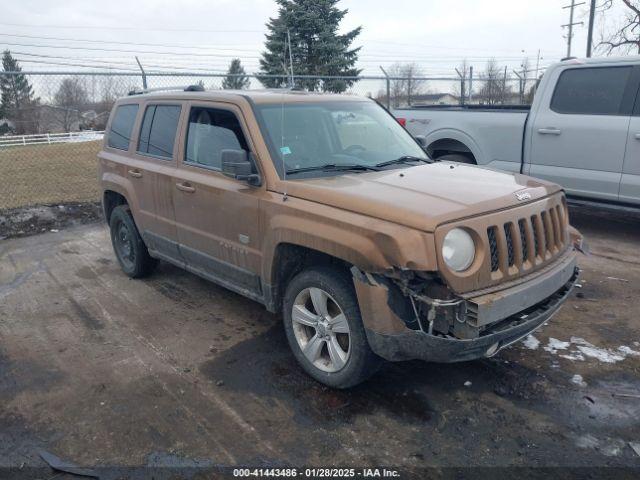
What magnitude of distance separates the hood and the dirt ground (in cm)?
123

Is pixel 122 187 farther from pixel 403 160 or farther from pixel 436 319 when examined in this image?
pixel 436 319

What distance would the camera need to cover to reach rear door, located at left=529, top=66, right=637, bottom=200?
639 centimetres

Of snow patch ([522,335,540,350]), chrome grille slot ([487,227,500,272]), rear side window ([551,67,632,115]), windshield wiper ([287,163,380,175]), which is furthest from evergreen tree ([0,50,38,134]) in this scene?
chrome grille slot ([487,227,500,272])

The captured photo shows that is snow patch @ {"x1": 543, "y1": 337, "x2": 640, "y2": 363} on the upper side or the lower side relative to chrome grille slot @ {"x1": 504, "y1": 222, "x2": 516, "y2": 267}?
lower

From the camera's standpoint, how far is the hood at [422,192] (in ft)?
10.3

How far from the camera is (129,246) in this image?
6031 mm

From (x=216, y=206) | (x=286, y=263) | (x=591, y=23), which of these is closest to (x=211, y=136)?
(x=216, y=206)

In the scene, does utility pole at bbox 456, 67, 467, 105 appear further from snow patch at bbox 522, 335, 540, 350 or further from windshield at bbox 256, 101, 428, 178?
snow patch at bbox 522, 335, 540, 350

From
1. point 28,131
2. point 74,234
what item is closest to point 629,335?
point 74,234

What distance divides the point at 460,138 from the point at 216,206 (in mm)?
4492

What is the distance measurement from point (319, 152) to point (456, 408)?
2.07 metres

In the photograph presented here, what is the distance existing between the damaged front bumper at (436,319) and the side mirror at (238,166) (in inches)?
45.2

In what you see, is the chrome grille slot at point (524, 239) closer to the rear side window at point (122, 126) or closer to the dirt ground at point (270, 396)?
the dirt ground at point (270, 396)

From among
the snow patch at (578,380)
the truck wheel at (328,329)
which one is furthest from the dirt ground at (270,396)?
the truck wheel at (328,329)
